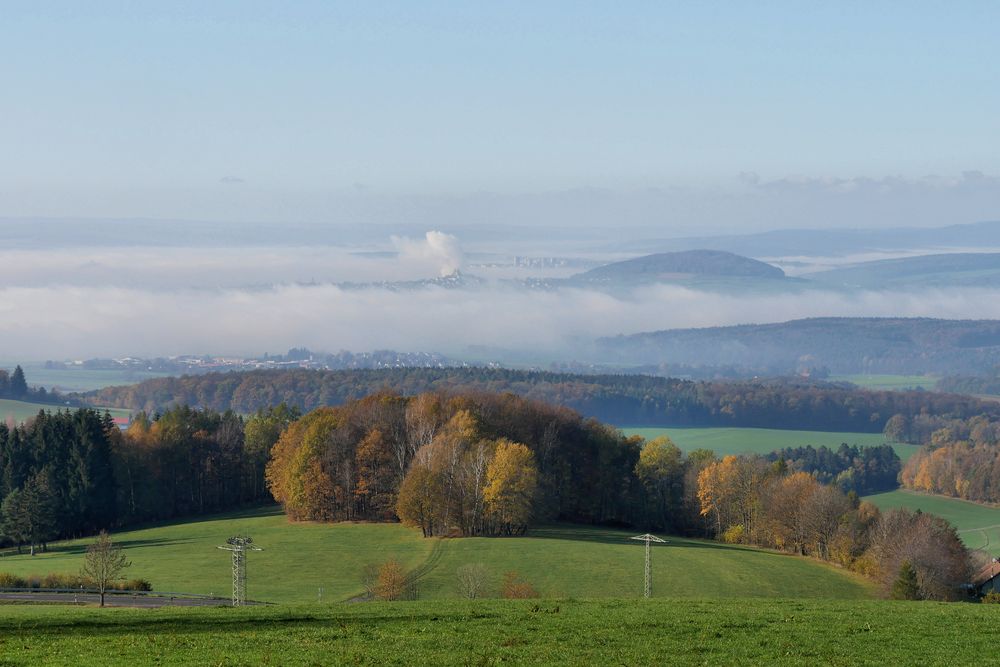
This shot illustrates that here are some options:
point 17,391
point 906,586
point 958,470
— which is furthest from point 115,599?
point 17,391

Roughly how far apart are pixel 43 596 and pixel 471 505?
31654 mm

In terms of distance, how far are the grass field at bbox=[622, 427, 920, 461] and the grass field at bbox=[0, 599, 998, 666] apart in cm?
11514

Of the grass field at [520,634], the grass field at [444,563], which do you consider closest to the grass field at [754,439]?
the grass field at [444,563]

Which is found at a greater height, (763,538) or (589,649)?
(589,649)

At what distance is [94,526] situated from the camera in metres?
90.5

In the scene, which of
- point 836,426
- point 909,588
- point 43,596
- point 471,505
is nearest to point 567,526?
point 471,505

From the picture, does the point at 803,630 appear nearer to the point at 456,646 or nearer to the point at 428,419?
the point at 456,646

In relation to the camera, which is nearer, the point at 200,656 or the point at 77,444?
the point at 200,656

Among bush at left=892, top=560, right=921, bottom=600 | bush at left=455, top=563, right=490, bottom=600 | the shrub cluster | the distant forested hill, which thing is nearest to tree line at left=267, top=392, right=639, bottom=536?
bush at left=455, top=563, right=490, bottom=600

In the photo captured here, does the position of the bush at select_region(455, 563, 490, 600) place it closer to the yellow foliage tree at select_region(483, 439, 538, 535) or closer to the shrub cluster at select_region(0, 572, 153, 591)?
the shrub cluster at select_region(0, 572, 153, 591)

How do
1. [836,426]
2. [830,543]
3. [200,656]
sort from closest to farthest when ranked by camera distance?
[200,656] → [830,543] → [836,426]

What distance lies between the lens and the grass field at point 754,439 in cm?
15950

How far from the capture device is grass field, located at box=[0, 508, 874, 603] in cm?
6412

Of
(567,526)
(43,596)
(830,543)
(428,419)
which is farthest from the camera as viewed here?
(428,419)
